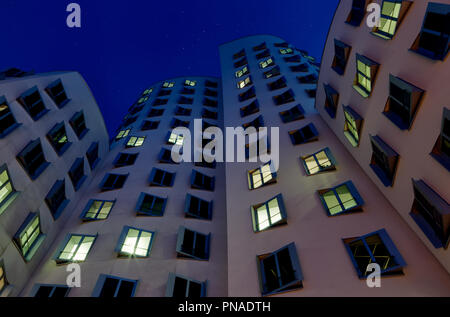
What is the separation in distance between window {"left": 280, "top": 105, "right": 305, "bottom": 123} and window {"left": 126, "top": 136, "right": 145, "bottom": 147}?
13139mm

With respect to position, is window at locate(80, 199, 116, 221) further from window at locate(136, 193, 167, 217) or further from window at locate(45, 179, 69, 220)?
window at locate(136, 193, 167, 217)

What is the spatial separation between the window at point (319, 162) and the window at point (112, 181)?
42.9ft

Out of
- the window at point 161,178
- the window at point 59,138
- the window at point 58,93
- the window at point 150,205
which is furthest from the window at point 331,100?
the window at point 58,93

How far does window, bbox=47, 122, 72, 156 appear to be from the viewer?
15.4 meters

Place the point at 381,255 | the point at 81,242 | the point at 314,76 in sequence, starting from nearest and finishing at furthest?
the point at 381,255
the point at 81,242
the point at 314,76

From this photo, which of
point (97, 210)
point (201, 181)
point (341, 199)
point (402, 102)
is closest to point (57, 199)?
point (97, 210)

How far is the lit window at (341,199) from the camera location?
11359 mm

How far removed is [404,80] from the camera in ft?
32.1

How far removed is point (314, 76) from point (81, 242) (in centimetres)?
2444

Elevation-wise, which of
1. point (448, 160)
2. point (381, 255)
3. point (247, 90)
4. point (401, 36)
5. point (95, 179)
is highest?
point (247, 90)

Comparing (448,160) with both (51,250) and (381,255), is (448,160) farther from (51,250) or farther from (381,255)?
(51,250)
